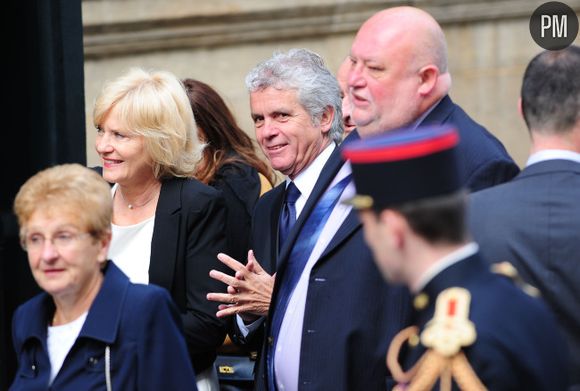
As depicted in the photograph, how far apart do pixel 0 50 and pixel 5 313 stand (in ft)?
3.35

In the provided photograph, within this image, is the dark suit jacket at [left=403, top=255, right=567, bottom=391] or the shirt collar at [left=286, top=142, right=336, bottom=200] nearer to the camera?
the dark suit jacket at [left=403, top=255, right=567, bottom=391]

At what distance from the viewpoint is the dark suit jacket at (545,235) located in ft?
12.5

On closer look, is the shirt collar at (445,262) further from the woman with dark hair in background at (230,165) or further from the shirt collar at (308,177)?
the woman with dark hair in background at (230,165)

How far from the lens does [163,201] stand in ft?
16.8

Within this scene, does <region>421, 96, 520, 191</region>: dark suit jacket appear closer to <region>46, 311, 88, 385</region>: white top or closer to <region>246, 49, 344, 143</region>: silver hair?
<region>246, 49, 344, 143</region>: silver hair

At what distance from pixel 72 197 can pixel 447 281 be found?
4.27 ft

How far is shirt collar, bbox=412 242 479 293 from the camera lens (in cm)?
311

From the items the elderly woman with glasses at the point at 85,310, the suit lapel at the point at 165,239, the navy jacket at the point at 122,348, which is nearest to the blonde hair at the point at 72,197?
the elderly woman with glasses at the point at 85,310

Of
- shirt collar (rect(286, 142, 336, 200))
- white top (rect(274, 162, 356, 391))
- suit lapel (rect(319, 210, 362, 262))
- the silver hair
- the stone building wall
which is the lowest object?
white top (rect(274, 162, 356, 391))

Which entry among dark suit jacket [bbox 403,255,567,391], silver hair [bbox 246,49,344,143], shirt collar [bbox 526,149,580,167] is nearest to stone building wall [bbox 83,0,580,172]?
silver hair [bbox 246,49,344,143]

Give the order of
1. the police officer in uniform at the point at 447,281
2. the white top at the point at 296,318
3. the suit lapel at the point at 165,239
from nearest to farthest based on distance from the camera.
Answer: the police officer in uniform at the point at 447,281
the white top at the point at 296,318
the suit lapel at the point at 165,239

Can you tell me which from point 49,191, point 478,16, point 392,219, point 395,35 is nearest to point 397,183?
point 392,219

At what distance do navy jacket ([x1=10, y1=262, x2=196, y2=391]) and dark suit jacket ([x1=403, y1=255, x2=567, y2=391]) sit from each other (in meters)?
1.12

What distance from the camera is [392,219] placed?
10.2 ft
